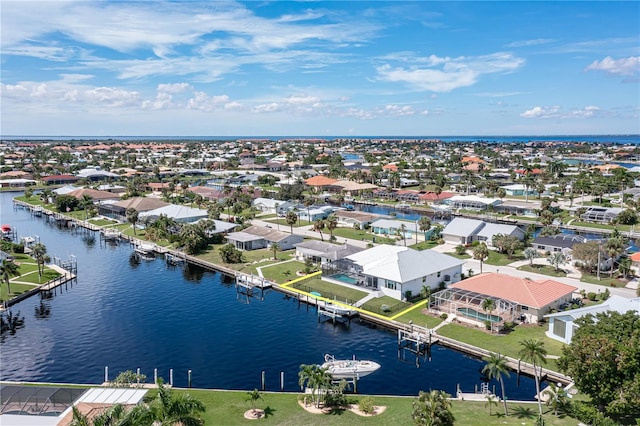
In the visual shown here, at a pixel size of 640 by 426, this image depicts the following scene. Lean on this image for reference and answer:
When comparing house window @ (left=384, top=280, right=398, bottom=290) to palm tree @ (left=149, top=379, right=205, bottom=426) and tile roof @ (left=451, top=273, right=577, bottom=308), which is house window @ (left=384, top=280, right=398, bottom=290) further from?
Result: palm tree @ (left=149, top=379, right=205, bottom=426)

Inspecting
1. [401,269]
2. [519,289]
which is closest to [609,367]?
[519,289]

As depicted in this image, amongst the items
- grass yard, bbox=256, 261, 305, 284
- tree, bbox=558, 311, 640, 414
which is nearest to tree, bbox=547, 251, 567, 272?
tree, bbox=558, 311, 640, 414

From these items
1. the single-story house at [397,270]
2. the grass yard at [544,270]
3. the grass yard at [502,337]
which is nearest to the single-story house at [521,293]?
the grass yard at [502,337]

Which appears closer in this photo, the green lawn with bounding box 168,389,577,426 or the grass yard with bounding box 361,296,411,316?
the green lawn with bounding box 168,389,577,426

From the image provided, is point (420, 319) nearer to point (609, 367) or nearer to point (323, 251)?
point (609, 367)

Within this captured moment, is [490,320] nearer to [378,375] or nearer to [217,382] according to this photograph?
[378,375]

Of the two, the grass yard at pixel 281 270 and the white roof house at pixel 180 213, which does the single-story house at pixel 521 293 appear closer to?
the grass yard at pixel 281 270
